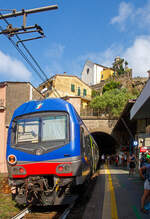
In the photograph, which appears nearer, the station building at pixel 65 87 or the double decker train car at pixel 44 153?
the double decker train car at pixel 44 153

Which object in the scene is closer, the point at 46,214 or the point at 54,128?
the point at 46,214

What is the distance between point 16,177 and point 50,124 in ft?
5.38

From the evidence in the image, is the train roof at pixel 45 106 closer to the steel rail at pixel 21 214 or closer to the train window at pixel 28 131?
the train window at pixel 28 131

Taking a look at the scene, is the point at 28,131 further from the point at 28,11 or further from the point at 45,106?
the point at 28,11

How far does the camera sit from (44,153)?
609 cm

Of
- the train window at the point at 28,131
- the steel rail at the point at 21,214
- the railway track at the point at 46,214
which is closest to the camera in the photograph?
the steel rail at the point at 21,214

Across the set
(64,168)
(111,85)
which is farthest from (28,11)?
(111,85)

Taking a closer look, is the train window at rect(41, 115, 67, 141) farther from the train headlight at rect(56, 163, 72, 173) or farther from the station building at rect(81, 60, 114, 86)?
the station building at rect(81, 60, 114, 86)

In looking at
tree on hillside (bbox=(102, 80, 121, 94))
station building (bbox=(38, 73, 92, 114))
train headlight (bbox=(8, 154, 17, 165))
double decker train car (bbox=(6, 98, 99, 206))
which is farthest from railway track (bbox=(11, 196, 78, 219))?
tree on hillside (bbox=(102, 80, 121, 94))

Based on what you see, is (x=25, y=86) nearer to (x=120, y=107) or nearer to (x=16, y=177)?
(x=16, y=177)

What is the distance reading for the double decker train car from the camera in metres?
5.89

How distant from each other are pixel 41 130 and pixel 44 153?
2.30 ft

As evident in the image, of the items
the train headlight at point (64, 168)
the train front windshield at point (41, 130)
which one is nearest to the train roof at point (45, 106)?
the train front windshield at point (41, 130)

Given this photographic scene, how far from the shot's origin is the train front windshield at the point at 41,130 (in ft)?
20.8
